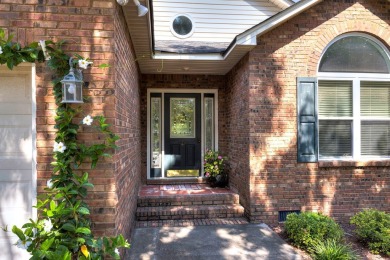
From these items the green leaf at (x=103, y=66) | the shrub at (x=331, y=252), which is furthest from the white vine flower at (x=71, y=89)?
the shrub at (x=331, y=252)

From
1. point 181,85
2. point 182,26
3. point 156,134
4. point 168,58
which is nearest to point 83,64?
point 168,58

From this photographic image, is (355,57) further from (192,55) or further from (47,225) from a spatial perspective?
(47,225)

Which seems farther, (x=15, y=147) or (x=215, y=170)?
(x=215, y=170)

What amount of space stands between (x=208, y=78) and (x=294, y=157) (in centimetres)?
281

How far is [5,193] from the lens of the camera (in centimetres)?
273

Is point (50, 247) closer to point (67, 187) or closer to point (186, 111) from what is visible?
point (67, 187)

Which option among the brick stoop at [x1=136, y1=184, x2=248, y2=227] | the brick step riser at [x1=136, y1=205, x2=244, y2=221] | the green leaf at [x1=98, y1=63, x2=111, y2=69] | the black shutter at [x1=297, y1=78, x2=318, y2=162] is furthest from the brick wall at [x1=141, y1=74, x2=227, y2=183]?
the green leaf at [x1=98, y1=63, x2=111, y2=69]

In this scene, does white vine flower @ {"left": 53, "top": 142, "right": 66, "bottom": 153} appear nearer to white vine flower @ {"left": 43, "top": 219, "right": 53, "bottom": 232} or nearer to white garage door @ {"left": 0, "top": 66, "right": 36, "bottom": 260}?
white garage door @ {"left": 0, "top": 66, "right": 36, "bottom": 260}

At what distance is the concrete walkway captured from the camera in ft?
11.5

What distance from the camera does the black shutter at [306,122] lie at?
15.3ft

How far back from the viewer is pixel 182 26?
6789mm

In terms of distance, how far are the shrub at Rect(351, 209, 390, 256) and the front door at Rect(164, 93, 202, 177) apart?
352 cm

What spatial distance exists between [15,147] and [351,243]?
4517 millimetres

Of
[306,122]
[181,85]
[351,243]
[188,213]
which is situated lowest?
[351,243]
